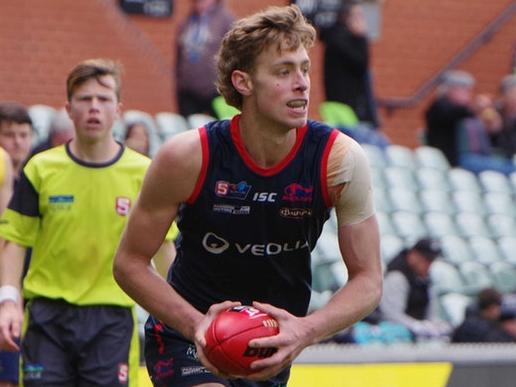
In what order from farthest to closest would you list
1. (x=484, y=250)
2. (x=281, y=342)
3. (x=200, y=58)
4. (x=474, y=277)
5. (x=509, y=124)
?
(x=509, y=124)
(x=200, y=58)
(x=484, y=250)
(x=474, y=277)
(x=281, y=342)

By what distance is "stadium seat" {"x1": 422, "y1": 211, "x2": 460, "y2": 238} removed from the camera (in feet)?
49.4

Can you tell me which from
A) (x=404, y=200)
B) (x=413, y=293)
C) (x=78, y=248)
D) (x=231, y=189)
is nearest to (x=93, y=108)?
(x=78, y=248)

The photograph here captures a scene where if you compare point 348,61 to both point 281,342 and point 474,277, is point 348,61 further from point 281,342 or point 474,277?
point 281,342

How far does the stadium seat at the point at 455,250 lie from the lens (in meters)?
14.6

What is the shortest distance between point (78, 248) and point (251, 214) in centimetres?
217

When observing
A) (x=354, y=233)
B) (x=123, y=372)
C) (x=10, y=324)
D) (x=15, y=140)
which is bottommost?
(x=123, y=372)

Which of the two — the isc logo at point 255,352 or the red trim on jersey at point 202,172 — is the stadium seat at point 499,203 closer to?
the red trim on jersey at point 202,172

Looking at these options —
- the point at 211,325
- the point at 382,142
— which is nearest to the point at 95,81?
the point at 211,325

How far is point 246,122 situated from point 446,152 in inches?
436

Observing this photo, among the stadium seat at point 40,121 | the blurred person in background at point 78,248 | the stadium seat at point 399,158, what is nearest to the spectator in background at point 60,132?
the stadium seat at point 40,121

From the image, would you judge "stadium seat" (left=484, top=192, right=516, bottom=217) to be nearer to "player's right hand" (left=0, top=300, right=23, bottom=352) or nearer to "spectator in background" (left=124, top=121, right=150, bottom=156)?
"spectator in background" (left=124, top=121, right=150, bottom=156)

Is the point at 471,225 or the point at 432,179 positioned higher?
the point at 432,179

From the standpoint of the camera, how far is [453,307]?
13273mm

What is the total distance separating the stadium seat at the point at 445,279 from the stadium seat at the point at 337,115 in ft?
8.05
